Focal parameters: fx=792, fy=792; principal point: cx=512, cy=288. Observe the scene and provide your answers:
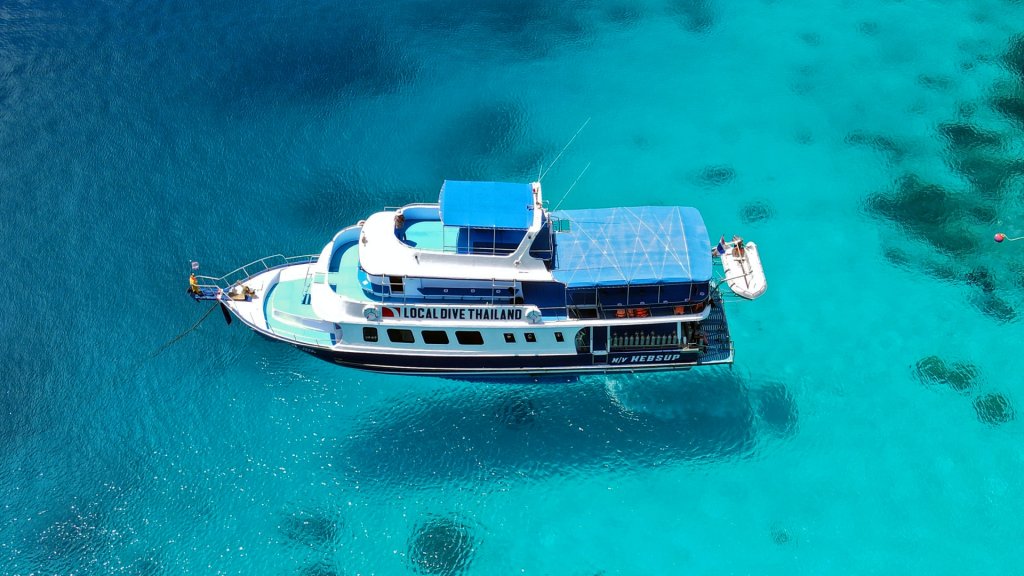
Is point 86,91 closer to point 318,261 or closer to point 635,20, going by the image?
point 318,261

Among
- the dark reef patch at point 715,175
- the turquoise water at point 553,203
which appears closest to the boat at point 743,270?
the turquoise water at point 553,203

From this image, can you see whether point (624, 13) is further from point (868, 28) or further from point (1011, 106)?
point (1011, 106)

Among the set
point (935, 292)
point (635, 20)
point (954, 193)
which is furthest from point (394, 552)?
point (635, 20)

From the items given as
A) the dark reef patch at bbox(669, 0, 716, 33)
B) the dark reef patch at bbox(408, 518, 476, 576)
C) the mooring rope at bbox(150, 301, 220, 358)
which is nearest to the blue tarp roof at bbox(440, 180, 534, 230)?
the dark reef patch at bbox(408, 518, 476, 576)

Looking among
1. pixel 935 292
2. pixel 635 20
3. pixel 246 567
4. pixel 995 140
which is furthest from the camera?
pixel 635 20

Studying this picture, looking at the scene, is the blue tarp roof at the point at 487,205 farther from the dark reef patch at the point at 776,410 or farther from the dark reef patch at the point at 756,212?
the dark reef patch at the point at 756,212

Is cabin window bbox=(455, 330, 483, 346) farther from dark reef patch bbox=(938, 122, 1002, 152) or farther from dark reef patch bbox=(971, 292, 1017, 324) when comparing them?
dark reef patch bbox=(938, 122, 1002, 152)
